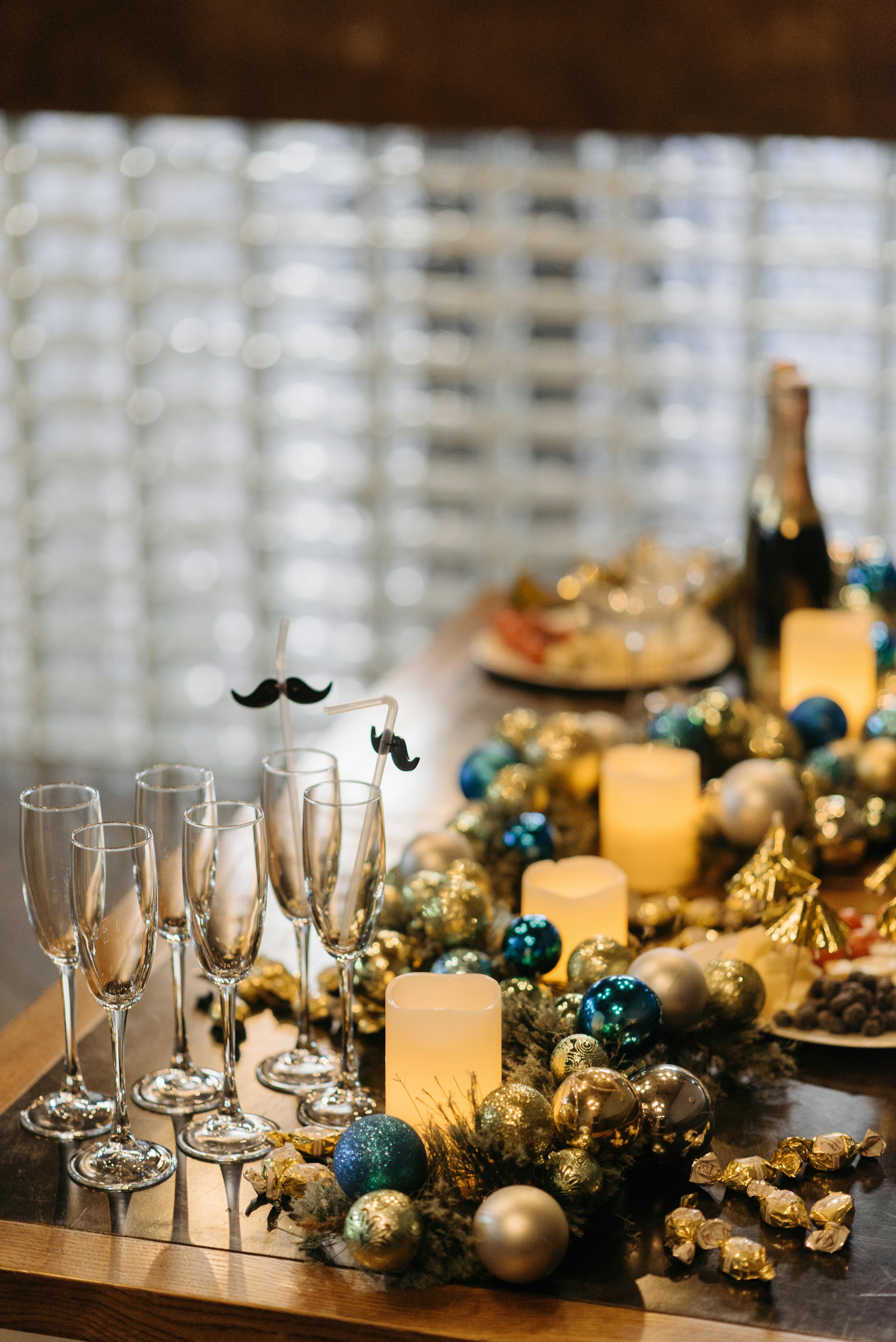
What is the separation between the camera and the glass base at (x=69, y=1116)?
2.80 feet

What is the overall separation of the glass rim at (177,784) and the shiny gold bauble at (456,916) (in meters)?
0.19

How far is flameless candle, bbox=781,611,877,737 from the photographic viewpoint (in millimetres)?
1569

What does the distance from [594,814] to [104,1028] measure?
534mm

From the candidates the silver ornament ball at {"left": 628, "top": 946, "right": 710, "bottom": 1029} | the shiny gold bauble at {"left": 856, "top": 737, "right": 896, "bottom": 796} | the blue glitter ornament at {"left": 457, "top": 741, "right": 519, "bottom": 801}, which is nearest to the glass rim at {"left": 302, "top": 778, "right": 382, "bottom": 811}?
the silver ornament ball at {"left": 628, "top": 946, "right": 710, "bottom": 1029}

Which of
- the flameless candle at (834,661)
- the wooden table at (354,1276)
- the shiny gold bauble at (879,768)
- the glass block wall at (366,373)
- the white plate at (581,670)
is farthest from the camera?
the glass block wall at (366,373)

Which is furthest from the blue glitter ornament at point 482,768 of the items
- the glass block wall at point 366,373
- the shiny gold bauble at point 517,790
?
the glass block wall at point 366,373

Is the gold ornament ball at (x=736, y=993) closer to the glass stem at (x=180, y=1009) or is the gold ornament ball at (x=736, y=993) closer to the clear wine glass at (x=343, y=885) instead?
the clear wine glass at (x=343, y=885)

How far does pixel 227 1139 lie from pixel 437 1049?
0.47 feet

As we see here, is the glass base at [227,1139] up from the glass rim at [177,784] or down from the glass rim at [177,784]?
down

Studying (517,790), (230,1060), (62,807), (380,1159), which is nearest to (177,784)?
(62,807)

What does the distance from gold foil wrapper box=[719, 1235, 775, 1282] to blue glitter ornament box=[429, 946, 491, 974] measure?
0.83 ft

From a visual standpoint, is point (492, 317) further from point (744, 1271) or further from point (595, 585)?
point (744, 1271)

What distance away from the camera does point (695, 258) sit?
2.91 metres

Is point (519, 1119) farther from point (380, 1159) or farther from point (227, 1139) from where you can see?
point (227, 1139)
